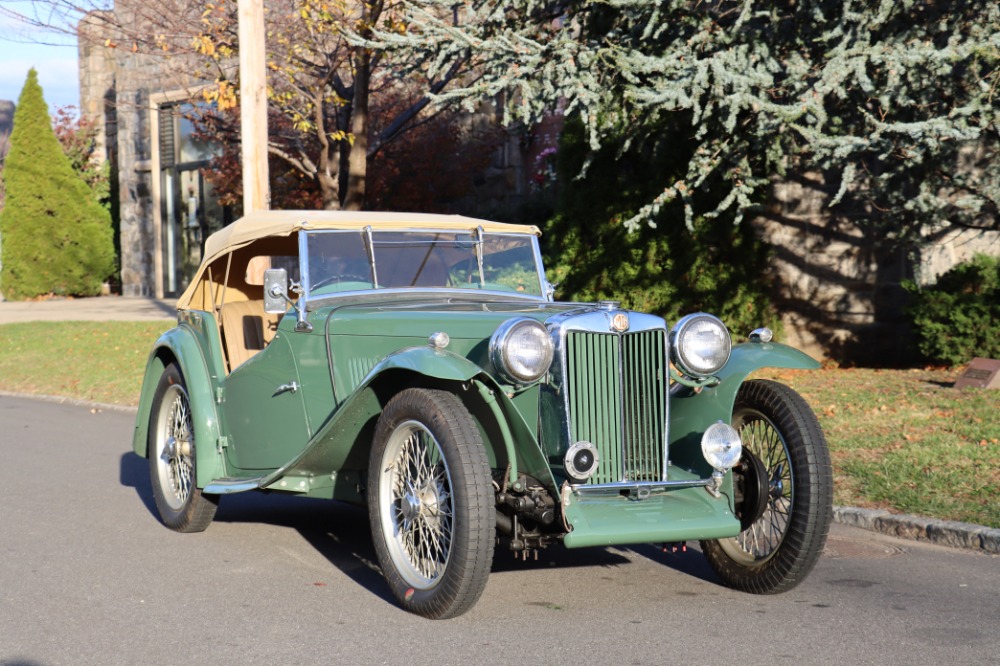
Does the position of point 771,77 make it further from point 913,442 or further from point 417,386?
point 417,386

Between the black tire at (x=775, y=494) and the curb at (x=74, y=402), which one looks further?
the curb at (x=74, y=402)

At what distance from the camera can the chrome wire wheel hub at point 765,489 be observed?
16.9 ft

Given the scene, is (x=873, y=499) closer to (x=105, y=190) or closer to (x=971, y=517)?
(x=971, y=517)

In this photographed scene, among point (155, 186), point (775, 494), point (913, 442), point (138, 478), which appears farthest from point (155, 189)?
point (775, 494)

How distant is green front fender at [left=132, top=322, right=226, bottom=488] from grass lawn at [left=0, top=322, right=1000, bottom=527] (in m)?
3.77

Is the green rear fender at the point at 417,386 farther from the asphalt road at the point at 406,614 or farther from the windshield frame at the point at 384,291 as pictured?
the windshield frame at the point at 384,291

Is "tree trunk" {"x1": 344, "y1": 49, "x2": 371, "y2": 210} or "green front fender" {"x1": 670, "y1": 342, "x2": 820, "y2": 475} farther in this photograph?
"tree trunk" {"x1": 344, "y1": 49, "x2": 371, "y2": 210}

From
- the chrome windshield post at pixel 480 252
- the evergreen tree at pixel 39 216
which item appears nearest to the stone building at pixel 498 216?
the evergreen tree at pixel 39 216

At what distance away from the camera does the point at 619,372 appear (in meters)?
5.04

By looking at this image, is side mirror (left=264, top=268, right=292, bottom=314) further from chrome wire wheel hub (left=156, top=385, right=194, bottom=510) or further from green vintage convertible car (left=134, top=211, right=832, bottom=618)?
chrome wire wheel hub (left=156, top=385, right=194, bottom=510)

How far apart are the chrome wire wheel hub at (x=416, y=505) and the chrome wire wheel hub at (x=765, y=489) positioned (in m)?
1.41

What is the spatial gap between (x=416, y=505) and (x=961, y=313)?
8415 mm

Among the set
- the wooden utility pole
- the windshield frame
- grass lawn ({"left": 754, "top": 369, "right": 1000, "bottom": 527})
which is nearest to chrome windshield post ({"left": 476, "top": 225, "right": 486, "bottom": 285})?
the windshield frame

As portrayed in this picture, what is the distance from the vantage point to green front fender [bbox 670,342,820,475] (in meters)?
5.24
